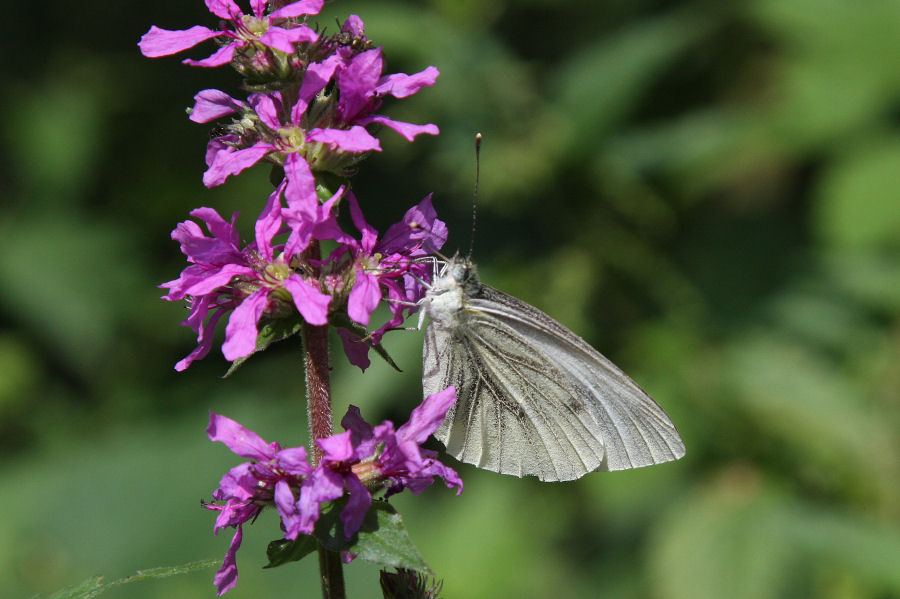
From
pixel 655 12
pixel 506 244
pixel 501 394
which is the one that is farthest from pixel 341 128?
pixel 655 12

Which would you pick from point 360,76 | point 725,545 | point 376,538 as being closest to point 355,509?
point 376,538

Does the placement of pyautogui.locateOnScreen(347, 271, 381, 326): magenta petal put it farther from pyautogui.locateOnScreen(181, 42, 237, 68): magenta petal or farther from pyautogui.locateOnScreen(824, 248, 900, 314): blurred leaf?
pyautogui.locateOnScreen(824, 248, 900, 314): blurred leaf

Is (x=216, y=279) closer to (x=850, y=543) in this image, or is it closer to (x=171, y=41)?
(x=171, y=41)

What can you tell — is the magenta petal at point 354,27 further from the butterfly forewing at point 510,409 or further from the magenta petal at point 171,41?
the butterfly forewing at point 510,409

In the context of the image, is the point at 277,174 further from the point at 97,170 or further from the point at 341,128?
the point at 97,170

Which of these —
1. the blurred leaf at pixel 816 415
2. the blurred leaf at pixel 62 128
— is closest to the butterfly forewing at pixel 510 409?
the blurred leaf at pixel 816 415

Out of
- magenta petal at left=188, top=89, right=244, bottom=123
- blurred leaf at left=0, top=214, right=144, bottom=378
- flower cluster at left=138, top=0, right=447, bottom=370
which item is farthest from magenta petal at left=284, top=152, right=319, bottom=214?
blurred leaf at left=0, top=214, right=144, bottom=378
